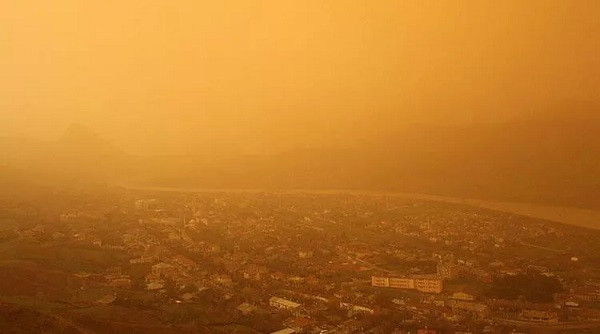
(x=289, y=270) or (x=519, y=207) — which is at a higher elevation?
(x=519, y=207)

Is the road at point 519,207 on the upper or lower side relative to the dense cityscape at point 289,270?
upper

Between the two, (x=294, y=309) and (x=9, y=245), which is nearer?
(x=294, y=309)

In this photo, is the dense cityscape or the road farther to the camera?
the road

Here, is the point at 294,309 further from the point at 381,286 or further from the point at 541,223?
the point at 541,223

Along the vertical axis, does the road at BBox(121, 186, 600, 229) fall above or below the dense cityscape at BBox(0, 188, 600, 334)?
above

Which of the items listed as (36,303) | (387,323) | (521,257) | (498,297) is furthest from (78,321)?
(521,257)

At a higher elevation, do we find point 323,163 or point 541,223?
point 323,163

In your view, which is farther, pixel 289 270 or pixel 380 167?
pixel 380 167

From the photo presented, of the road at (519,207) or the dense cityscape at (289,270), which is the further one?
the road at (519,207)
